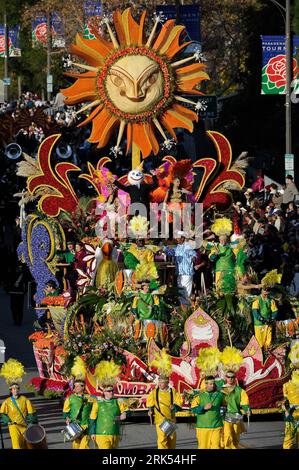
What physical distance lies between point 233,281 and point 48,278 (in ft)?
10.9

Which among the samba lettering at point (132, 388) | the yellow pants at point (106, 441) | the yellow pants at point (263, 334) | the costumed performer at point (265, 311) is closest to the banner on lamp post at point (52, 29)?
the costumed performer at point (265, 311)

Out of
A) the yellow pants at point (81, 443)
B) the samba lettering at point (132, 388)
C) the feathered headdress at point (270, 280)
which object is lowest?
the samba lettering at point (132, 388)

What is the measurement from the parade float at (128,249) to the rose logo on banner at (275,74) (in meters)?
16.2

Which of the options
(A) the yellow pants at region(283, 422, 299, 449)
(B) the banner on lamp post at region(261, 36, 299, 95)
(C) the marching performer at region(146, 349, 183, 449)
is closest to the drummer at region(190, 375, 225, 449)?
(C) the marching performer at region(146, 349, 183, 449)

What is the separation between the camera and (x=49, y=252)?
25062 mm

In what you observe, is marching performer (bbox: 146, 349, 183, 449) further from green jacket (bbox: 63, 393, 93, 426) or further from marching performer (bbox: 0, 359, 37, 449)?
marching performer (bbox: 0, 359, 37, 449)

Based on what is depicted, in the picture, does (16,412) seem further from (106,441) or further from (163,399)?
(163,399)

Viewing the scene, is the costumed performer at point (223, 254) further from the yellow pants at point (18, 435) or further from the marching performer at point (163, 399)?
the yellow pants at point (18, 435)

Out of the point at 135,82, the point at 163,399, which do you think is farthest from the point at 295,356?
the point at 135,82

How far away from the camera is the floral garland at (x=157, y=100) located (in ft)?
81.0

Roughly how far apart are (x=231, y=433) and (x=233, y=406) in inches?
13.0

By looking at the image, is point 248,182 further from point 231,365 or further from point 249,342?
point 231,365

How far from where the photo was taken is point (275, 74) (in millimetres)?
41719
